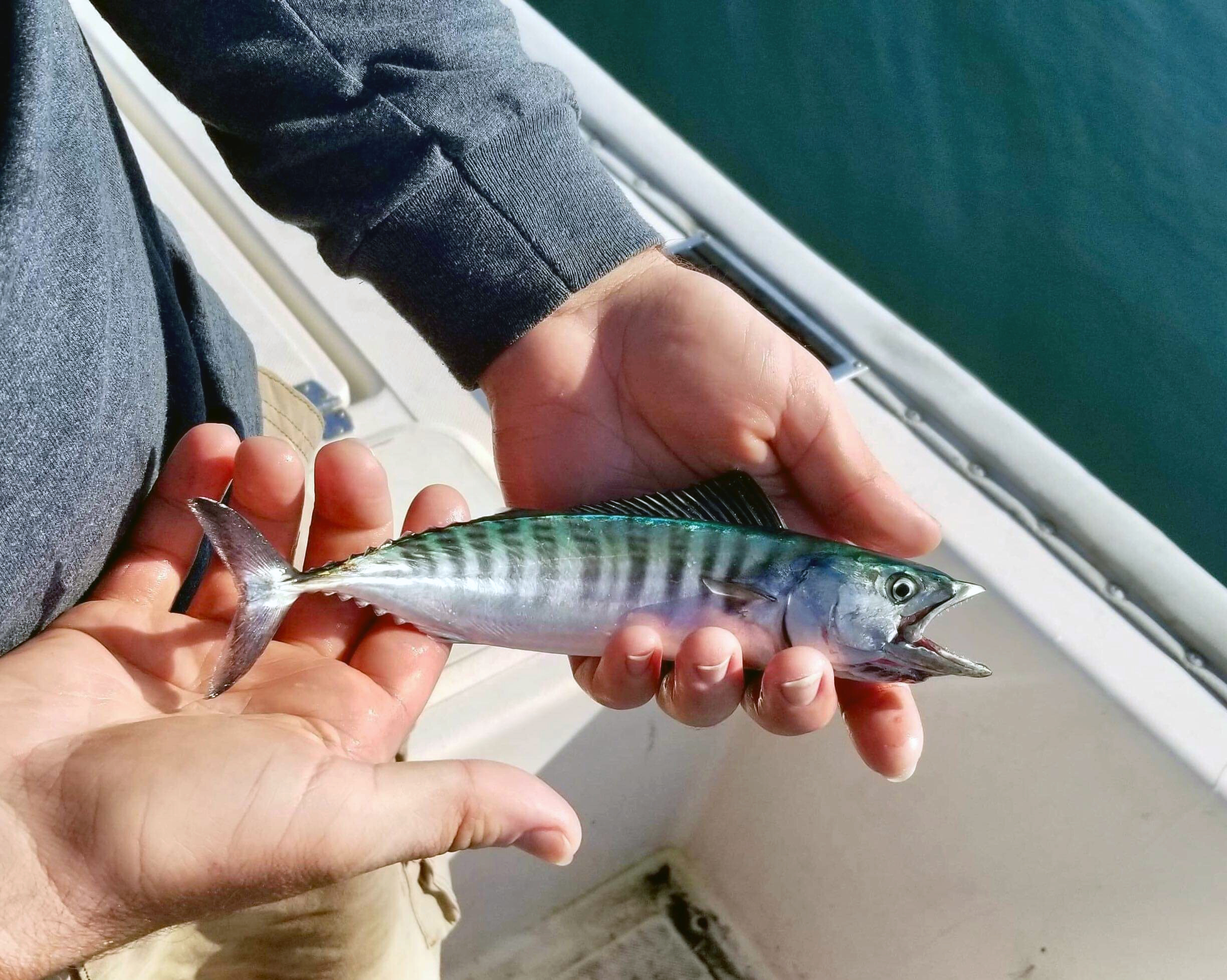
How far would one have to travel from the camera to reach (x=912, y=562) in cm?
192

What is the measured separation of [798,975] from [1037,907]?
0.76 meters

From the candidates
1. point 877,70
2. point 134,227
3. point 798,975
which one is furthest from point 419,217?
point 877,70

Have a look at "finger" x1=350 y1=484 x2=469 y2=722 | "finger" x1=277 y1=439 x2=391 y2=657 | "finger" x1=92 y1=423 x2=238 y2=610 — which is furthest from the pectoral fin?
"finger" x1=92 y1=423 x2=238 y2=610

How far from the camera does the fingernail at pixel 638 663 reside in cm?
173

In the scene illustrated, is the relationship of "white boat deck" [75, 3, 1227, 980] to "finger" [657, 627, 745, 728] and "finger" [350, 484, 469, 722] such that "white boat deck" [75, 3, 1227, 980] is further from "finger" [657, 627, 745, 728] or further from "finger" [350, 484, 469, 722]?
"finger" [657, 627, 745, 728]

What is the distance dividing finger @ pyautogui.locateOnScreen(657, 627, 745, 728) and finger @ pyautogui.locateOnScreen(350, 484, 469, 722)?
432mm

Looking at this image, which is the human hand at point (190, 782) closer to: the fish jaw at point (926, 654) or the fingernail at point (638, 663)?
the fingernail at point (638, 663)

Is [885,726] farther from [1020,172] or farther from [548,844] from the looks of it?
[1020,172]

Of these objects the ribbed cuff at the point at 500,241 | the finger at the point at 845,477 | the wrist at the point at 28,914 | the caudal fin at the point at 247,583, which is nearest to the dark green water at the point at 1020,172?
the finger at the point at 845,477

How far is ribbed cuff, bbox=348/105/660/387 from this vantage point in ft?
6.73

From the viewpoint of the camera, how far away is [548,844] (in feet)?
4.83

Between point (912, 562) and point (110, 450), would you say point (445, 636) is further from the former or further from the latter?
point (912, 562)

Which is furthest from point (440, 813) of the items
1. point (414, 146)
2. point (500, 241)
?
point (414, 146)

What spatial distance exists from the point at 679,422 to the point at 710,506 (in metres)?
0.21
